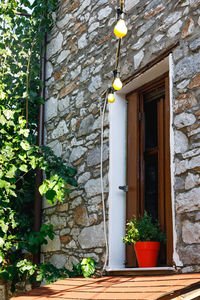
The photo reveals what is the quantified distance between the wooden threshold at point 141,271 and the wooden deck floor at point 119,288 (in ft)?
0.29

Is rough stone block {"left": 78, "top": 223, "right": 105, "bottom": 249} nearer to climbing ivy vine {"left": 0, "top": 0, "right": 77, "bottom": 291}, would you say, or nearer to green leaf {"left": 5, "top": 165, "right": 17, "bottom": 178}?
climbing ivy vine {"left": 0, "top": 0, "right": 77, "bottom": 291}

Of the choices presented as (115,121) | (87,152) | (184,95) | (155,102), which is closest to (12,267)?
(87,152)

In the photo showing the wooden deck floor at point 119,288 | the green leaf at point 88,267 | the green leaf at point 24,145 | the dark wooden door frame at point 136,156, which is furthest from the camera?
the green leaf at point 24,145

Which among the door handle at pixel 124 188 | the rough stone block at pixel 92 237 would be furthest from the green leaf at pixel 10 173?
the door handle at pixel 124 188

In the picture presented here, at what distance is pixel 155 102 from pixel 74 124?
120 cm

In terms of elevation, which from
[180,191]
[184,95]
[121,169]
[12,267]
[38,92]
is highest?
[38,92]

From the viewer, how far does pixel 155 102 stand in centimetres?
434

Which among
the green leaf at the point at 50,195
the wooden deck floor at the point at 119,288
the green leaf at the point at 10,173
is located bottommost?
the wooden deck floor at the point at 119,288

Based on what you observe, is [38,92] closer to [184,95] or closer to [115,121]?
[115,121]

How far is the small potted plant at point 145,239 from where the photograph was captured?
12.3 ft

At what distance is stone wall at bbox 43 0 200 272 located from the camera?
3455mm

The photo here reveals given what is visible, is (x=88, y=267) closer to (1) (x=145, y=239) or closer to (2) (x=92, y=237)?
(2) (x=92, y=237)

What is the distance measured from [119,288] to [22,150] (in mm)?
2391

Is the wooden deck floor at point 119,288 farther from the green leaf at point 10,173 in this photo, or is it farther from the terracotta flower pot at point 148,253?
the green leaf at point 10,173
